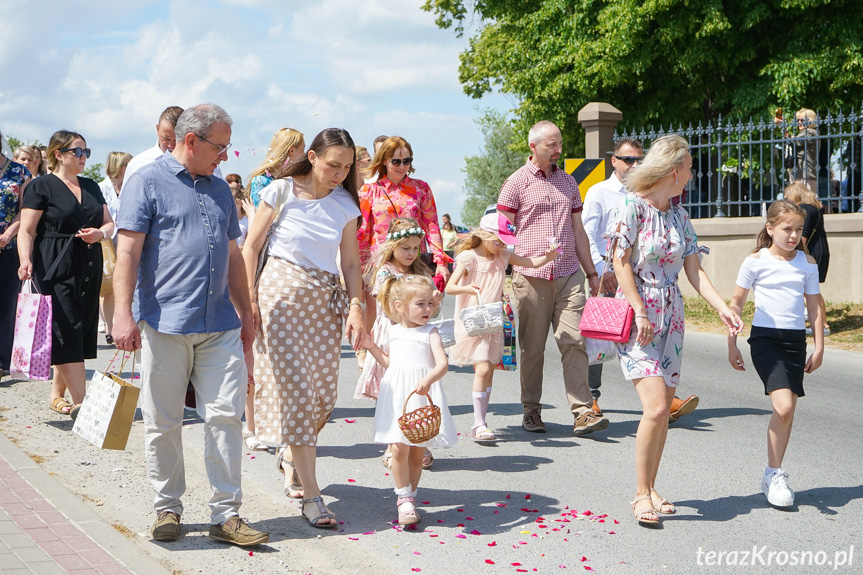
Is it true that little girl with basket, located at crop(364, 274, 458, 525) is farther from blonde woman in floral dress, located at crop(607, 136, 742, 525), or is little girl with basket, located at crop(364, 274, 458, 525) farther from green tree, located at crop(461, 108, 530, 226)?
green tree, located at crop(461, 108, 530, 226)

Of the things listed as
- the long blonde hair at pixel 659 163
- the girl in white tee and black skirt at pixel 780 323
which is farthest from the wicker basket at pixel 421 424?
the girl in white tee and black skirt at pixel 780 323

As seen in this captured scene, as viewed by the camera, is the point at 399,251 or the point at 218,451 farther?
the point at 399,251

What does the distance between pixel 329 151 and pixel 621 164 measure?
348cm

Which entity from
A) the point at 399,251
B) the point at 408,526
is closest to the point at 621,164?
the point at 399,251

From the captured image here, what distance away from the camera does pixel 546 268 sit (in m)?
7.28

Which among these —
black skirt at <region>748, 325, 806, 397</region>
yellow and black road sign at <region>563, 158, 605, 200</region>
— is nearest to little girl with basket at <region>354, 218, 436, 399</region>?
black skirt at <region>748, 325, 806, 397</region>

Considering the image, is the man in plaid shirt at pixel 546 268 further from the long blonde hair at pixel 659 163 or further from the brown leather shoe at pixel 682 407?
the long blonde hair at pixel 659 163

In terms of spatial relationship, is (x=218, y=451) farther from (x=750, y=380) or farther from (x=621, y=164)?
(x=750, y=380)

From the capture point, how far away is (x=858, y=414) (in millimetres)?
7867

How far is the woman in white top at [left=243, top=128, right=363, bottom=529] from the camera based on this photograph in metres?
5.04

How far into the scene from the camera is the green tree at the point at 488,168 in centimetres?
6819

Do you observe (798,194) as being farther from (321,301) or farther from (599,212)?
(321,301)

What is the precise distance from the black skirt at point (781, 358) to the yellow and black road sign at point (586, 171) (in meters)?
7.59

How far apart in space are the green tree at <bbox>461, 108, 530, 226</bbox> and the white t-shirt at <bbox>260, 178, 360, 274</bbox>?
61.1m
